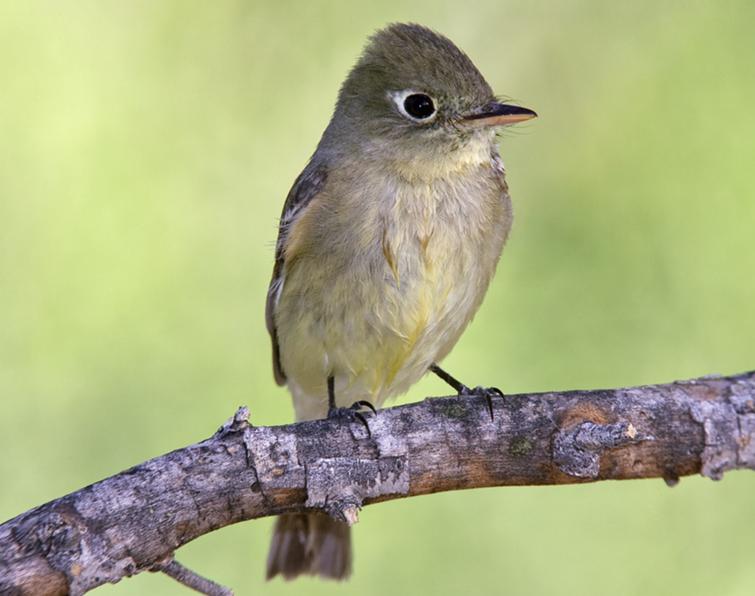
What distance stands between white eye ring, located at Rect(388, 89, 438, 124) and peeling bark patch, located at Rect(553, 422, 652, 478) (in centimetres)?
166

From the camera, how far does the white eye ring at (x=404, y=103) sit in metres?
5.38

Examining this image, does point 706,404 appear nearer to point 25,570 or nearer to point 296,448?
point 296,448

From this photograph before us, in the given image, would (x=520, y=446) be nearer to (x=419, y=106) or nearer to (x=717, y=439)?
(x=717, y=439)

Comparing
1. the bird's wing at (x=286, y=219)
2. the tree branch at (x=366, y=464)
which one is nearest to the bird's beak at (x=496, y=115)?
the bird's wing at (x=286, y=219)

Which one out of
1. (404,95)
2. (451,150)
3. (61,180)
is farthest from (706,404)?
(61,180)

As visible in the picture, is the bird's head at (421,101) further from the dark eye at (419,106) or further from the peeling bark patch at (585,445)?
the peeling bark patch at (585,445)

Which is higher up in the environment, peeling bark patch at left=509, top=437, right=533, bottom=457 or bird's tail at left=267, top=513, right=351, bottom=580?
bird's tail at left=267, top=513, right=351, bottom=580

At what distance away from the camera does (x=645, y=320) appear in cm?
686

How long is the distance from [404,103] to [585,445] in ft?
6.27

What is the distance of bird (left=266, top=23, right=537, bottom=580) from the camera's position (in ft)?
17.2

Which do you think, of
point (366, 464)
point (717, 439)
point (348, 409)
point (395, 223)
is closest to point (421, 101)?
point (395, 223)

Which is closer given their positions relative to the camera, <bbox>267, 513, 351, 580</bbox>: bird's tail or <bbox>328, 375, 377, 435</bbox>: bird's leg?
<bbox>328, 375, 377, 435</bbox>: bird's leg

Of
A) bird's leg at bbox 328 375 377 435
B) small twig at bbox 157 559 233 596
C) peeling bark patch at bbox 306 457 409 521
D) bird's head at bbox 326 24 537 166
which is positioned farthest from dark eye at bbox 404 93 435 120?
small twig at bbox 157 559 233 596

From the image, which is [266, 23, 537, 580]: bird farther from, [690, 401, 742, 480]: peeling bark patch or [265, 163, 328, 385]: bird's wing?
[690, 401, 742, 480]: peeling bark patch
